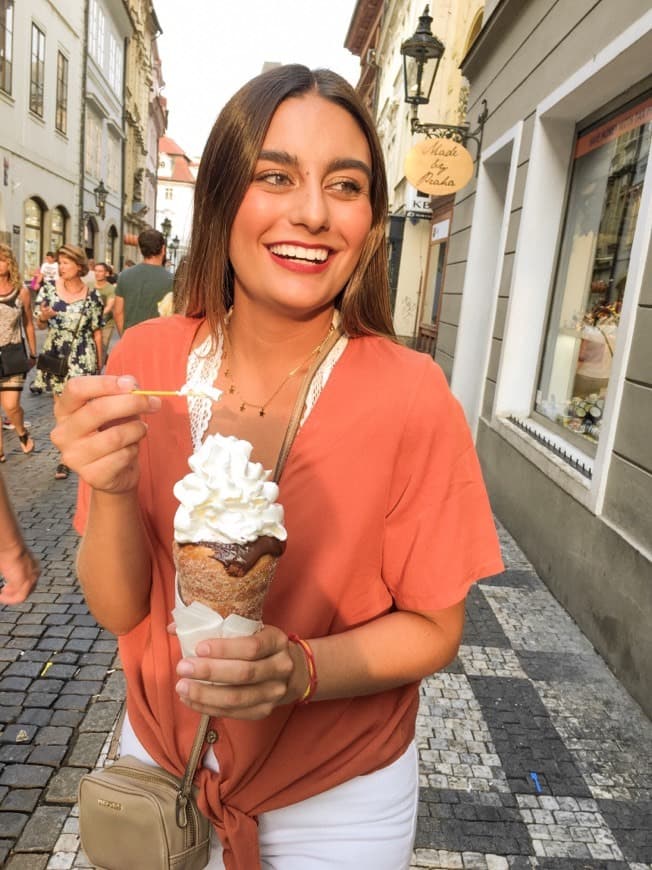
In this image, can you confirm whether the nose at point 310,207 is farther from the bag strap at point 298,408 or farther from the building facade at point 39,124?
the building facade at point 39,124

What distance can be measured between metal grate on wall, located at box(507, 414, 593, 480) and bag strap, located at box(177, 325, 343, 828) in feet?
11.7

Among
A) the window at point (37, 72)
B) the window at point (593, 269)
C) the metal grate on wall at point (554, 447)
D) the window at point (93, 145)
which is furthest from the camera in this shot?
the window at point (93, 145)

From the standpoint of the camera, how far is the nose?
1.36 metres

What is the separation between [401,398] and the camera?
53.2 inches

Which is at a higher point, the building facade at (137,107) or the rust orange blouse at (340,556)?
the building facade at (137,107)

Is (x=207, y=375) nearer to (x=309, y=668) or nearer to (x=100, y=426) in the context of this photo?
(x=100, y=426)

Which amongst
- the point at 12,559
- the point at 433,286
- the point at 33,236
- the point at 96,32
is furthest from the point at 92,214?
the point at 12,559

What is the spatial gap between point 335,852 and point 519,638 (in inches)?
123

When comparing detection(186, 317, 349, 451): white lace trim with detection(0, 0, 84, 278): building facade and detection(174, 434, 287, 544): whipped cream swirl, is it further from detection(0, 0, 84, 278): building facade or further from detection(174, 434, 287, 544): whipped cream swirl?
detection(0, 0, 84, 278): building facade

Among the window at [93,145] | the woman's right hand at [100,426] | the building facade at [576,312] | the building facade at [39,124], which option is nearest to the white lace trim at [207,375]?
the woman's right hand at [100,426]

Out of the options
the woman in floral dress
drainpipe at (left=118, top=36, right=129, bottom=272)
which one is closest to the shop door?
the woman in floral dress

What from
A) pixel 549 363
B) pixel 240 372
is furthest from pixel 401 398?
pixel 549 363

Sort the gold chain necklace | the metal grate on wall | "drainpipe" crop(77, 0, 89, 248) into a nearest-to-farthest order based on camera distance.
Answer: the gold chain necklace → the metal grate on wall → "drainpipe" crop(77, 0, 89, 248)

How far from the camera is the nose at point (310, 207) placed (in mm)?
1356
